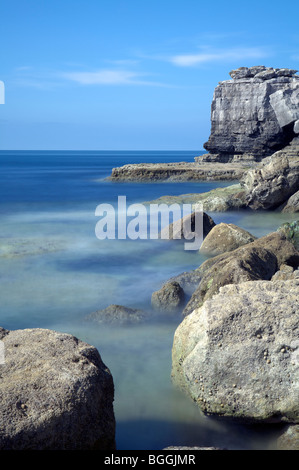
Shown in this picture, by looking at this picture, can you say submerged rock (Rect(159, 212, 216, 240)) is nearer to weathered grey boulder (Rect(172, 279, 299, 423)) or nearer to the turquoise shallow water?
the turquoise shallow water

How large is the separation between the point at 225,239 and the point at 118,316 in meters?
3.89

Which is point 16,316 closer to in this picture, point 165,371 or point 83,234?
point 165,371

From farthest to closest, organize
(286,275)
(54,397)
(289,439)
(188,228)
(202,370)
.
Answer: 1. (188,228)
2. (286,275)
3. (202,370)
4. (289,439)
5. (54,397)

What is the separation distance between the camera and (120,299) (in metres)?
7.73

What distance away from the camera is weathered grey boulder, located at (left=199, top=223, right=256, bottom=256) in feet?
30.6

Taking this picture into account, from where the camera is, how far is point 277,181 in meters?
15.4

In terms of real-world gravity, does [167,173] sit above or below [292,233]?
above

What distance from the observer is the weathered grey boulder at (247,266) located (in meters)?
5.63

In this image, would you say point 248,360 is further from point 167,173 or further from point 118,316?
point 167,173

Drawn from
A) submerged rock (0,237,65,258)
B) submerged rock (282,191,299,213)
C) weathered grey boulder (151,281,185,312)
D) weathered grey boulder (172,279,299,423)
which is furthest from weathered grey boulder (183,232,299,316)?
→ submerged rock (282,191,299,213)

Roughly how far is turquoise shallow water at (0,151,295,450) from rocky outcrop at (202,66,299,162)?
1277 inches

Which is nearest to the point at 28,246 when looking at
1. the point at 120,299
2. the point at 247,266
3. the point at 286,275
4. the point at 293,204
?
the point at 120,299

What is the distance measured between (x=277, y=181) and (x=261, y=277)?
397 inches

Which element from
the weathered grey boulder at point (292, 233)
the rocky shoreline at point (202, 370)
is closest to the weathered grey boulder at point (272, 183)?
the weathered grey boulder at point (292, 233)
